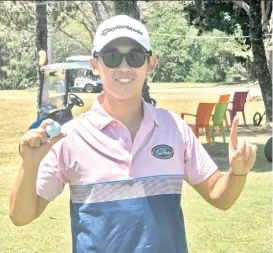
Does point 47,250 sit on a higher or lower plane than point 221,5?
lower

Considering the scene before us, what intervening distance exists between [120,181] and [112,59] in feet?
1.22

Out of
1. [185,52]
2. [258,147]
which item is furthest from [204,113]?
[185,52]

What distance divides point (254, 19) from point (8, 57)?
21273mm

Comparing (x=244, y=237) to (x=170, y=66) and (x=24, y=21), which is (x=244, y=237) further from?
Answer: (x=170, y=66)

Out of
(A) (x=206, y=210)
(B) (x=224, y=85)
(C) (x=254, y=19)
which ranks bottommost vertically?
(B) (x=224, y=85)

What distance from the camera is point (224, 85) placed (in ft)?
133

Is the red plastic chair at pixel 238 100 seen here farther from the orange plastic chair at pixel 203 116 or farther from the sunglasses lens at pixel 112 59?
the sunglasses lens at pixel 112 59

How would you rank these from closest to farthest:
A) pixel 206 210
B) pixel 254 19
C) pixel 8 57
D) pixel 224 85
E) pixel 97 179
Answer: pixel 97 179 < pixel 206 210 < pixel 254 19 < pixel 8 57 < pixel 224 85

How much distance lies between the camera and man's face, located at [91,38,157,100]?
1.89 m

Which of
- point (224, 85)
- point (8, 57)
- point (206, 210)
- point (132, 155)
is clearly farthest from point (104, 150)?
point (224, 85)

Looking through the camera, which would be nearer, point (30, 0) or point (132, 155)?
point (132, 155)

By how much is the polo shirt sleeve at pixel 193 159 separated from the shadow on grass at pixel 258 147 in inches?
275

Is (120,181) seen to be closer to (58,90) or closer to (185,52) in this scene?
(58,90)

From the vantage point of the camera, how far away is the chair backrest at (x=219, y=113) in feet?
39.5
